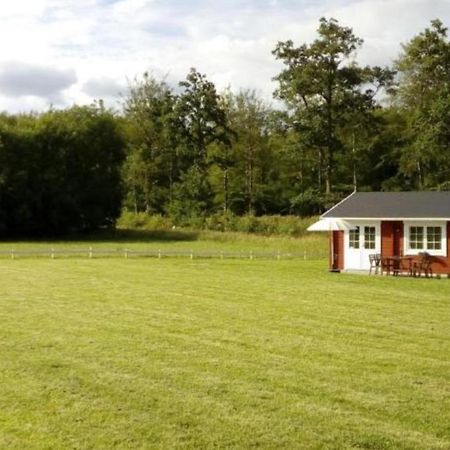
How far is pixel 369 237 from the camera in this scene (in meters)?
30.9

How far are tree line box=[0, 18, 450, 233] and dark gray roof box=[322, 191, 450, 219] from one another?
1672cm

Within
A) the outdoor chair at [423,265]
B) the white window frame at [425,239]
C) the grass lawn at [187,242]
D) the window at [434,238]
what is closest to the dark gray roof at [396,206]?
the white window frame at [425,239]

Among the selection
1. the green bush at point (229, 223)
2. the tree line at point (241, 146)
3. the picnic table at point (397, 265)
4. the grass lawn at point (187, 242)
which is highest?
the tree line at point (241, 146)

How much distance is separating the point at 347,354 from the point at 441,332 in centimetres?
336

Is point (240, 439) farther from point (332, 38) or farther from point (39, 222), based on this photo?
point (39, 222)

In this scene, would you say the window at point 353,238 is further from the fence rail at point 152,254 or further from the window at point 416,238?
the fence rail at point 152,254

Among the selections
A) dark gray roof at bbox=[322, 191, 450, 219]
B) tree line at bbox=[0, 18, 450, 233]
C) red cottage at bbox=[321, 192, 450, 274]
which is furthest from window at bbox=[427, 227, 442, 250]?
tree line at bbox=[0, 18, 450, 233]

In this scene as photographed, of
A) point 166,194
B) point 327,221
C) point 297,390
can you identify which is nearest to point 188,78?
point 166,194

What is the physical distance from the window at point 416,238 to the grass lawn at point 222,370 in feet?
28.6

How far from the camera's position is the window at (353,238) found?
3125 centimetres

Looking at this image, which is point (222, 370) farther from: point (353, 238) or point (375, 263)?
point (353, 238)

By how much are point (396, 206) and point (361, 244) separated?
7.08ft

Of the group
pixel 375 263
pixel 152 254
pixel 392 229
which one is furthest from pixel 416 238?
pixel 152 254

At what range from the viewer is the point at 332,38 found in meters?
51.2
